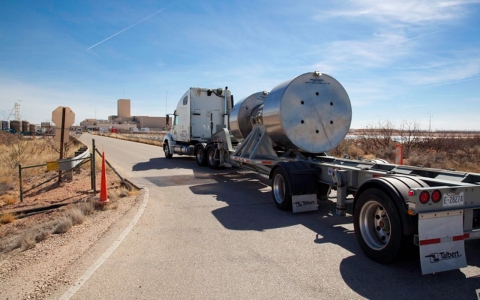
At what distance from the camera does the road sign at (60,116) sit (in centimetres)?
1070

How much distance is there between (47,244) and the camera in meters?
5.66

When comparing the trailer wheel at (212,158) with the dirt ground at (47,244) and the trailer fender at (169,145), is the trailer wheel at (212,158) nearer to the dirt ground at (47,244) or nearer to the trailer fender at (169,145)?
the dirt ground at (47,244)

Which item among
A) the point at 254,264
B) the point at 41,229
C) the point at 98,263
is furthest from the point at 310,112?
the point at 41,229

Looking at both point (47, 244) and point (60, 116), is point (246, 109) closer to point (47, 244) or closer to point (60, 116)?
point (60, 116)

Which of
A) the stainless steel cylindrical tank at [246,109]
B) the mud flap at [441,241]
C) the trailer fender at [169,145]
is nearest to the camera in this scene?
the mud flap at [441,241]

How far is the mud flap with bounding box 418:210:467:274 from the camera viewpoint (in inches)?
154

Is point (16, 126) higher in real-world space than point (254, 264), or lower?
higher

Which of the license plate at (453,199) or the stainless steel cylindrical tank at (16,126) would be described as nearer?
the license plate at (453,199)

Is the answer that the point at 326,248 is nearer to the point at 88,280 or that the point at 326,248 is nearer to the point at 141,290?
the point at 141,290

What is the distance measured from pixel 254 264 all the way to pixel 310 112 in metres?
5.19

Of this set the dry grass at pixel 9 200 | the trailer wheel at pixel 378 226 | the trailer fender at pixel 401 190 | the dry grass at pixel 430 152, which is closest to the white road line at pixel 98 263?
the trailer wheel at pixel 378 226

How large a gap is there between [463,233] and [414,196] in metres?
0.86

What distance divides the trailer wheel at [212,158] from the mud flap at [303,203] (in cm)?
754

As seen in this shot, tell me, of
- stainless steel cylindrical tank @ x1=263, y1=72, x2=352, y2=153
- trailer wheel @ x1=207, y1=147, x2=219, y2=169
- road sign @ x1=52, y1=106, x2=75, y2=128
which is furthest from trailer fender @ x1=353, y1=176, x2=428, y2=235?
trailer wheel @ x1=207, y1=147, x2=219, y2=169
